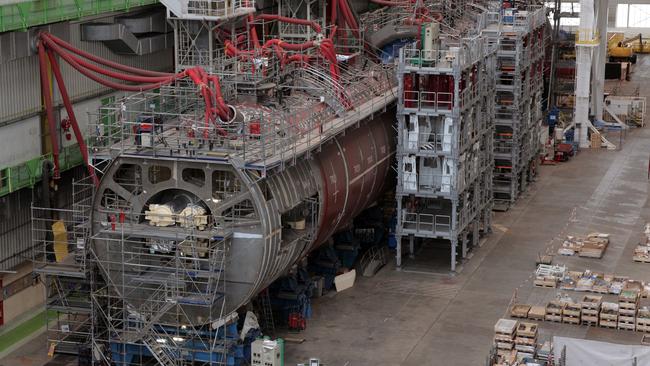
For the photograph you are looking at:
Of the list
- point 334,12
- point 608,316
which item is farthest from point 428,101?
point 334,12

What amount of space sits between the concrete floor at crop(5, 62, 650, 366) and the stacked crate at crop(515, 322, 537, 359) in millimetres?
1309

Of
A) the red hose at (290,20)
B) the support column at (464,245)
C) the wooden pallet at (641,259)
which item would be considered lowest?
the wooden pallet at (641,259)

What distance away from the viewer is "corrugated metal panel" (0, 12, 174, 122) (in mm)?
46469

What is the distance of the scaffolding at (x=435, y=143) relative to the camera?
52906 millimetres

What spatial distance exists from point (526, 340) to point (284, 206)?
30.6 feet

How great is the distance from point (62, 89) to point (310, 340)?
13.0 metres

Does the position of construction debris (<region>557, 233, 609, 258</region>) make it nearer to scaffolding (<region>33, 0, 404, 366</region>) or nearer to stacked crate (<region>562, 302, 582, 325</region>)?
stacked crate (<region>562, 302, 582, 325</region>)

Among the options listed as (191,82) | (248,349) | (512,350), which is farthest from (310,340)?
(191,82)

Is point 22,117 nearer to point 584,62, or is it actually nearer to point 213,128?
point 213,128

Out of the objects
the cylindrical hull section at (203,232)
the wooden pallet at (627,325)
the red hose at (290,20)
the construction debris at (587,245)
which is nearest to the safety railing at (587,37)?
the construction debris at (587,245)

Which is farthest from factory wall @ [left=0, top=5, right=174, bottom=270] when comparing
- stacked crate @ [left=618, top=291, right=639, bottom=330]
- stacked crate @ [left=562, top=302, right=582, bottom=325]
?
stacked crate @ [left=618, top=291, right=639, bottom=330]

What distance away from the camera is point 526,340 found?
4397cm

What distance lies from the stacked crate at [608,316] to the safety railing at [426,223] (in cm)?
817

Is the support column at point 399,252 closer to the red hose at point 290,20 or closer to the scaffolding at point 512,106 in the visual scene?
the red hose at point 290,20
